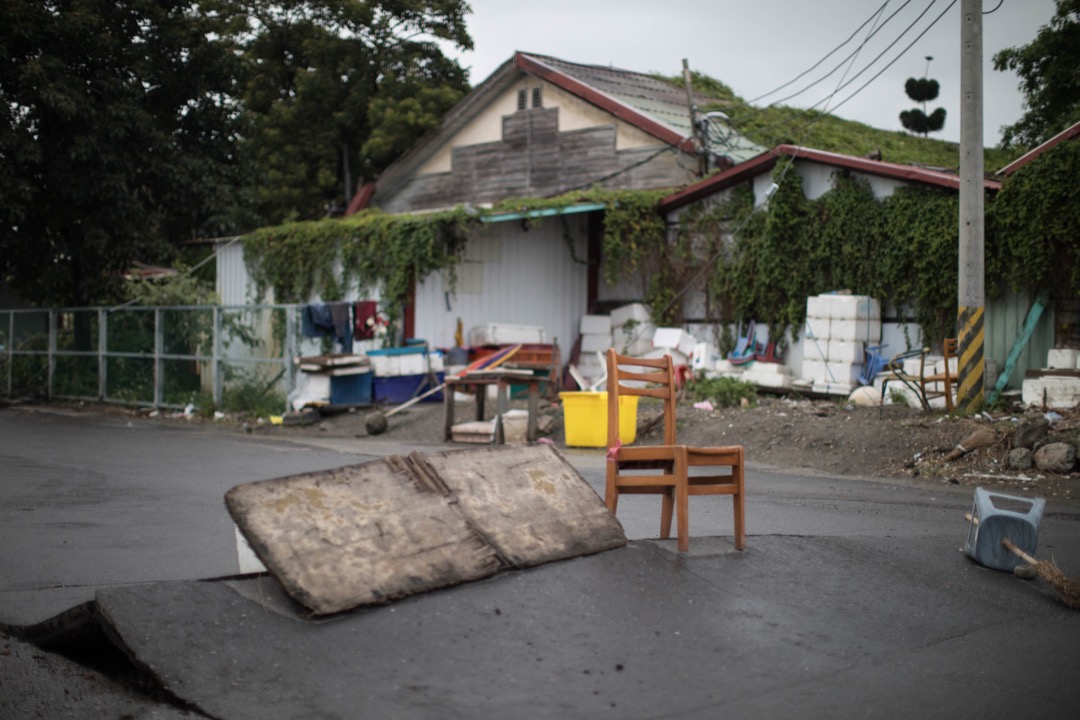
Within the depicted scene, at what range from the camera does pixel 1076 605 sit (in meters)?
6.18

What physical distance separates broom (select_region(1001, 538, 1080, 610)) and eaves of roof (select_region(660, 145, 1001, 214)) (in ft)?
33.5

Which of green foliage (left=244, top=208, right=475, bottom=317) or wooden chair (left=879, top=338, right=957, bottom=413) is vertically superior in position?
green foliage (left=244, top=208, right=475, bottom=317)

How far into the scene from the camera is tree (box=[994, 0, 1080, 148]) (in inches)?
821

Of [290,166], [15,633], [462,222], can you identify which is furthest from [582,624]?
[290,166]

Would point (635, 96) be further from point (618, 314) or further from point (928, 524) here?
point (928, 524)

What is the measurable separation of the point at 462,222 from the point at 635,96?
7.16 metres

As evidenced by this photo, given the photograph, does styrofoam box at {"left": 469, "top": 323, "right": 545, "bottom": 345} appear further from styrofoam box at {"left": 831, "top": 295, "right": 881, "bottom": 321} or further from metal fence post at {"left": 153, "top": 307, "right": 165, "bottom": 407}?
styrofoam box at {"left": 831, "top": 295, "right": 881, "bottom": 321}

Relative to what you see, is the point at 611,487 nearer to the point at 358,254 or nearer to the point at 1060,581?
the point at 1060,581

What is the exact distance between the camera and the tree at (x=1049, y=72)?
2084 centimetres

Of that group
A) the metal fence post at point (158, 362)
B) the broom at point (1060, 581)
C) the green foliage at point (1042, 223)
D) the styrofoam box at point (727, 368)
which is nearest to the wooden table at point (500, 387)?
the styrofoam box at point (727, 368)

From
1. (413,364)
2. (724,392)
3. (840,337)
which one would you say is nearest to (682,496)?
(724,392)

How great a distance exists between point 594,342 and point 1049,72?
35.5ft

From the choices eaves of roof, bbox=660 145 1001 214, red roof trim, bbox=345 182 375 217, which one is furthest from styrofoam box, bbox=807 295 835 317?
red roof trim, bbox=345 182 375 217

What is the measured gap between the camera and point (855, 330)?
17.5m
